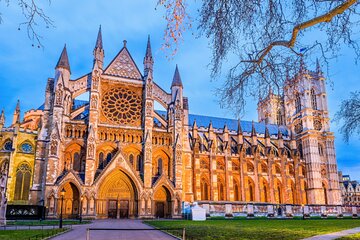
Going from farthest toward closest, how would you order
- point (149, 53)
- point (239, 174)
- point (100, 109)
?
point (239, 174) < point (149, 53) < point (100, 109)

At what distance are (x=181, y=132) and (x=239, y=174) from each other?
15.8m

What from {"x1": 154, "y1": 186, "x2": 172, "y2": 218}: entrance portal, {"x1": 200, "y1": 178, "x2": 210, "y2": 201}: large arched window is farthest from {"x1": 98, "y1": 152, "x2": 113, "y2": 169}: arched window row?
{"x1": 200, "y1": 178, "x2": 210, "y2": 201}: large arched window

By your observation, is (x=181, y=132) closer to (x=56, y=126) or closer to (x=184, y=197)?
(x=184, y=197)

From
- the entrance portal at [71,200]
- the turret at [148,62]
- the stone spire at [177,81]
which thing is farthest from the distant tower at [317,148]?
the entrance portal at [71,200]

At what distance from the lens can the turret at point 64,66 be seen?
3662 cm

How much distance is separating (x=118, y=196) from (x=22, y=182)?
12.2m

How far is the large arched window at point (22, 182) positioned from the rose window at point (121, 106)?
1201 cm

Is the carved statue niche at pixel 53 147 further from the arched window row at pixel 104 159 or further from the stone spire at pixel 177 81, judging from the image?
the stone spire at pixel 177 81

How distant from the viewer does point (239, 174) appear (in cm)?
5025

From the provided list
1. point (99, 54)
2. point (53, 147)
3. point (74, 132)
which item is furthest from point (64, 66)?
point (53, 147)

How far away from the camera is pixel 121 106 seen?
39.0 metres

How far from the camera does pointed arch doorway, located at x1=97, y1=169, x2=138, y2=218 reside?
3466cm

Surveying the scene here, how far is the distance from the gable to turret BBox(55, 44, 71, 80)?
4549 millimetres

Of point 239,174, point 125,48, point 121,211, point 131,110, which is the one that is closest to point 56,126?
point 131,110
